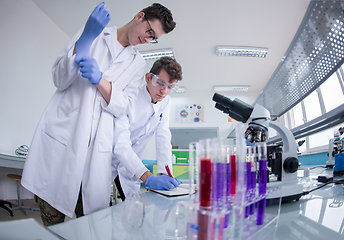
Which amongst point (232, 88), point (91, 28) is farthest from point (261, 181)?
point (232, 88)

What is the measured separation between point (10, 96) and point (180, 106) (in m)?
5.00

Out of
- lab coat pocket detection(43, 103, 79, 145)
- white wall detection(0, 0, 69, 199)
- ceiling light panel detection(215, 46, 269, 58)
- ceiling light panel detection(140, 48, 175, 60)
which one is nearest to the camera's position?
lab coat pocket detection(43, 103, 79, 145)

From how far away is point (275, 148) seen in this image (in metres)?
0.75

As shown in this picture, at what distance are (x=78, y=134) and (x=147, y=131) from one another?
649 millimetres

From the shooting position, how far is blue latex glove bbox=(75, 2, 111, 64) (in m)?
0.95

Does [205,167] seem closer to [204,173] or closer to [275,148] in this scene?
[204,173]

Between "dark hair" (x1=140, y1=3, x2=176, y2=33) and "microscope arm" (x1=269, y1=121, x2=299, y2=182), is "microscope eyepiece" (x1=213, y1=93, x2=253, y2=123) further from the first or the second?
"dark hair" (x1=140, y1=3, x2=176, y2=33)

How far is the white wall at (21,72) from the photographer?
3.04 m

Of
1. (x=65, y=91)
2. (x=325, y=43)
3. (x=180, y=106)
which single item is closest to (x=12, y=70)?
(x=65, y=91)

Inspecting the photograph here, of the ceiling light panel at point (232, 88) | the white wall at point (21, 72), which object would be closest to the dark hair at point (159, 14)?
the white wall at point (21, 72)

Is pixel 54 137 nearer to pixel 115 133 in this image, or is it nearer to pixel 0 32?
pixel 115 133

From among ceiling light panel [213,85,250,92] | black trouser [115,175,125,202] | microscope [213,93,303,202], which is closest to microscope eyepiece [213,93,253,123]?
microscope [213,93,303,202]

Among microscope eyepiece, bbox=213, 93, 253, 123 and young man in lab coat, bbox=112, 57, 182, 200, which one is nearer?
microscope eyepiece, bbox=213, 93, 253, 123

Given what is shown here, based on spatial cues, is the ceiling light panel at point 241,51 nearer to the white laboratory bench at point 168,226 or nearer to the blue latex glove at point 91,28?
the blue latex glove at point 91,28
